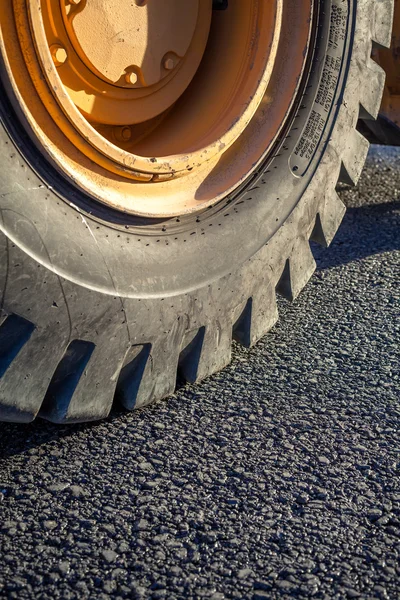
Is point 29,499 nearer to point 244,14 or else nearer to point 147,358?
point 147,358

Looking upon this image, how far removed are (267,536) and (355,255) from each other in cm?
148

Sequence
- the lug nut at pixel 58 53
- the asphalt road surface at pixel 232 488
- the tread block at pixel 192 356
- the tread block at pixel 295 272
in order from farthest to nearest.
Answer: the tread block at pixel 295 272 → the tread block at pixel 192 356 → the lug nut at pixel 58 53 → the asphalt road surface at pixel 232 488

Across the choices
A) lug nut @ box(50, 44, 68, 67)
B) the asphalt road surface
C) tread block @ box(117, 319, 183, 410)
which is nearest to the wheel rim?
lug nut @ box(50, 44, 68, 67)

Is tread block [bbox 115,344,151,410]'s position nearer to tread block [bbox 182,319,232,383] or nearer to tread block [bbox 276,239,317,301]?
tread block [bbox 182,319,232,383]

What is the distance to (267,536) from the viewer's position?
1452mm

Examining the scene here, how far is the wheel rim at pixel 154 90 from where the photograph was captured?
4.99 ft

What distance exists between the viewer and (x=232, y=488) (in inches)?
62.5

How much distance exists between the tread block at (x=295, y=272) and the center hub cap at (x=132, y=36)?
59 centimetres

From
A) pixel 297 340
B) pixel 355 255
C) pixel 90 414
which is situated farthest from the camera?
pixel 355 255

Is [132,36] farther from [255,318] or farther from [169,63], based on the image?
[255,318]

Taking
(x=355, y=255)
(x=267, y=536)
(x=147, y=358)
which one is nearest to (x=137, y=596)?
(x=267, y=536)

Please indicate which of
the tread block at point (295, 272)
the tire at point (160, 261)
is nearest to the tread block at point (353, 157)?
the tire at point (160, 261)

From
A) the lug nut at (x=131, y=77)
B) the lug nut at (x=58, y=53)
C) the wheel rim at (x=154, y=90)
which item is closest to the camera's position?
the wheel rim at (x=154, y=90)

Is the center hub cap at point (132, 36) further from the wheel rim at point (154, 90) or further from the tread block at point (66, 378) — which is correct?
the tread block at point (66, 378)
